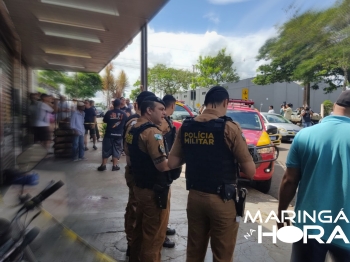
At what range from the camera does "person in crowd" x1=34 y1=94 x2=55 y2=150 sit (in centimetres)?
491

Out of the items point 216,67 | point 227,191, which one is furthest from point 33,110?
point 216,67

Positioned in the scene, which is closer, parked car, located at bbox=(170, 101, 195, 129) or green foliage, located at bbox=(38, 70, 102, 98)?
green foliage, located at bbox=(38, 70, 102, 98)

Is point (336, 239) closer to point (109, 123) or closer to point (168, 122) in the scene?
point (168, 122)

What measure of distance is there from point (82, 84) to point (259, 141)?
4529mm

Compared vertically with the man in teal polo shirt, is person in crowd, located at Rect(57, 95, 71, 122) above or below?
Answer: above

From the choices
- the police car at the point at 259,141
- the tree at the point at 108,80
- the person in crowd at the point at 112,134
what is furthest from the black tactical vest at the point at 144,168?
the tree at the point at 108,80

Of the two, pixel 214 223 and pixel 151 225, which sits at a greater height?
pixel 214 223

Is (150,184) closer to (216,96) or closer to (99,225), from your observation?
(216,96)

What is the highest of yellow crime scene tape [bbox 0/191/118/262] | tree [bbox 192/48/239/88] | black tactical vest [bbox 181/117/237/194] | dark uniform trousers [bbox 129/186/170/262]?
tree [bbox 192/48/239/88]

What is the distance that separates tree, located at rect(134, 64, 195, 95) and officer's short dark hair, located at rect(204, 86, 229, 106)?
43.8 meters

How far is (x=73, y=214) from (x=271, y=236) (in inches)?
110

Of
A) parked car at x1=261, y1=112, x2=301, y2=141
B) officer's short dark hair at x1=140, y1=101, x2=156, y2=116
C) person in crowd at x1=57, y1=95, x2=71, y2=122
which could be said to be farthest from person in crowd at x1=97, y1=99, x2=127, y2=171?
parked car at x1=261, y1=112, x2=301, y2=141

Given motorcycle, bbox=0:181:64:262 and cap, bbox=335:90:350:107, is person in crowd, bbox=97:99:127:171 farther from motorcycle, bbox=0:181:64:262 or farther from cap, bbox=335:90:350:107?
cap, bbox=335:90:350:107

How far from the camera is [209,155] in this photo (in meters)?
2.08
